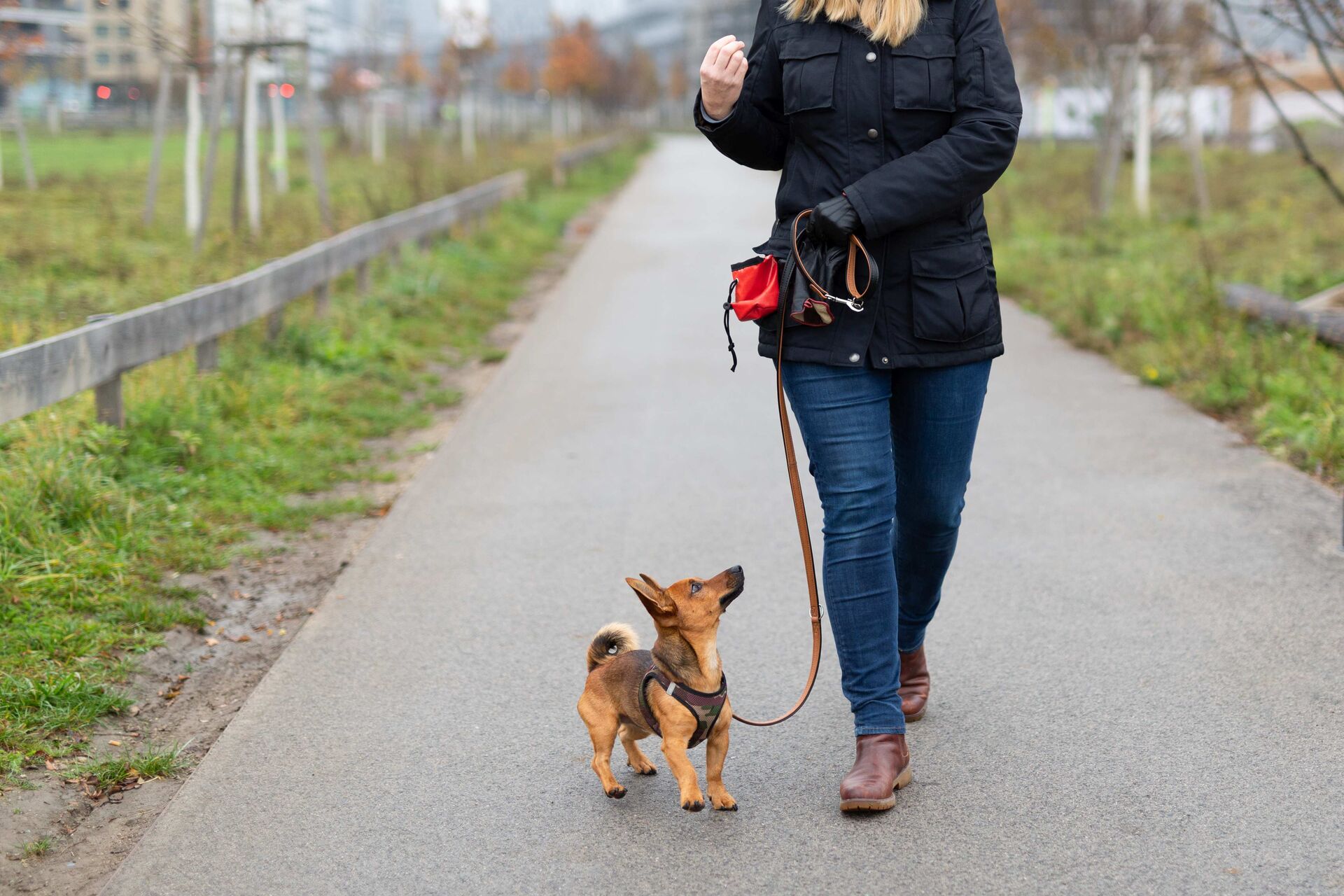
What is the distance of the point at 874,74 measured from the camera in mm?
3260

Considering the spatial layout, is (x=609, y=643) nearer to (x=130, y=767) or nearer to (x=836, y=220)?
(x=836, y=220)

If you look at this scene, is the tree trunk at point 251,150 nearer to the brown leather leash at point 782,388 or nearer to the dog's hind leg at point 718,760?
the brown leather leash at point 782,388

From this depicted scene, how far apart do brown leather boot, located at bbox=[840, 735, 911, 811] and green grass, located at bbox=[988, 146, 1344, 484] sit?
12.9 feet

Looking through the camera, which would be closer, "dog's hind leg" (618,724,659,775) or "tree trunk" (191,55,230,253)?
"dog's hind leg" (618,724,659,775)

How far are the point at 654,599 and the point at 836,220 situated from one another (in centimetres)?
97

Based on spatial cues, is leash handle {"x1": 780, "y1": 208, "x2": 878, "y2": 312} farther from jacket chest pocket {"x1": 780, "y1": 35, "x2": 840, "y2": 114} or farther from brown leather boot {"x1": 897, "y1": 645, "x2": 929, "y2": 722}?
brown leather boot {"x1": 897, "y1": 645, "x2": 929, "y2": 722}

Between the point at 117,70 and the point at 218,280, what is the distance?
182ft

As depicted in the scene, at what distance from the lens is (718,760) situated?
131 inches

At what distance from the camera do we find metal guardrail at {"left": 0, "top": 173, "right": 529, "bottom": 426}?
5.44 meters

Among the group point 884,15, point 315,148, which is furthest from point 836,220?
point 315,148

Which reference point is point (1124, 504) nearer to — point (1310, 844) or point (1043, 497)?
point (1043, 497)

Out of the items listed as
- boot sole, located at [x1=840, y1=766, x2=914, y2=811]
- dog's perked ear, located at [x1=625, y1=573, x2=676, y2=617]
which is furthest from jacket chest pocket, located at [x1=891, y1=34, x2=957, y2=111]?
boot sole, located at [x1=840, y1=766, x2=914, y2=811]

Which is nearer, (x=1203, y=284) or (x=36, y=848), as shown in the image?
(x=36, y=848)

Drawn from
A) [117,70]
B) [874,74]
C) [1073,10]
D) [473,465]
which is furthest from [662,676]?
[117,70]
